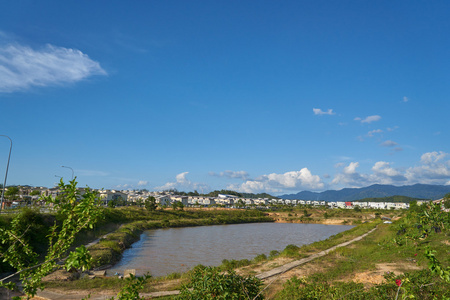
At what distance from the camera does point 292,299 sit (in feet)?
35.7

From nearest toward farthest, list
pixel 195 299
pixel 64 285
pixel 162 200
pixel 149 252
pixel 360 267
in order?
pixel 195 299 < pixel 64 285 < pixel 360 267 < pixel 149 252 < pixel 162 200

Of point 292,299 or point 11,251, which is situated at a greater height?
point 11,251

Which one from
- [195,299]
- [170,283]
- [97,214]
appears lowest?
[170,283]

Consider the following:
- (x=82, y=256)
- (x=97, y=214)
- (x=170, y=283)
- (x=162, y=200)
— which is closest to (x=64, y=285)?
(x=170, y=283)

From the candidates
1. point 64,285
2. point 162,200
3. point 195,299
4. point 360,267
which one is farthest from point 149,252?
point 162,200

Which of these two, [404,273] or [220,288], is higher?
[220,288]

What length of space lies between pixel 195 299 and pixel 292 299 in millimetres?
6283

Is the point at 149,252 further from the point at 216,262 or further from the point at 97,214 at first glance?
the point at 97,214

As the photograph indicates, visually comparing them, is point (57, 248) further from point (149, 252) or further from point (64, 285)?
point (149, 252)

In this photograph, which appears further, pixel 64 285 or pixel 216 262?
pixel 216 262

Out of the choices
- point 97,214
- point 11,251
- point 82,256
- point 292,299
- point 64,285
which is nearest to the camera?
point 82,256

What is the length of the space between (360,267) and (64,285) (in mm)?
18582

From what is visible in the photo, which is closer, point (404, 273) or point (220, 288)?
point (220, 288)

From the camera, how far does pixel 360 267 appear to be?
62.8ft
